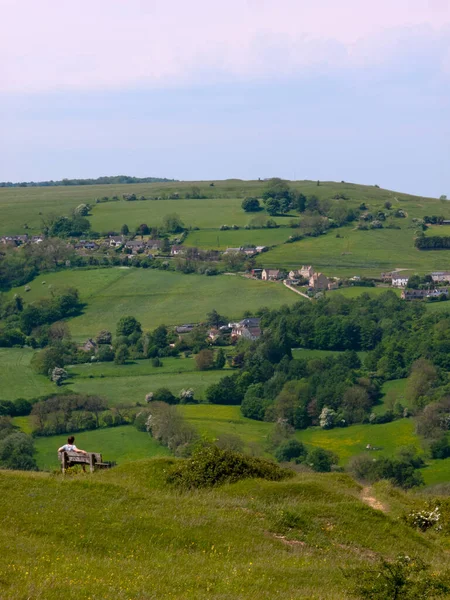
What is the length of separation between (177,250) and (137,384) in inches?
1630

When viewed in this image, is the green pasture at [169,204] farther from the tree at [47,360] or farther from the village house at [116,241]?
the tree at [47,360]

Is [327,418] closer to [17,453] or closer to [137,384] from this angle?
[137,384]

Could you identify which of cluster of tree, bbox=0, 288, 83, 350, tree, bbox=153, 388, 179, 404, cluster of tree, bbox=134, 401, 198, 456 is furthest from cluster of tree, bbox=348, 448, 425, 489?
cluster of tree, bbox=0, 288, 83, 350

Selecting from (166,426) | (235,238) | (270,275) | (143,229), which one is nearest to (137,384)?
(166,426)

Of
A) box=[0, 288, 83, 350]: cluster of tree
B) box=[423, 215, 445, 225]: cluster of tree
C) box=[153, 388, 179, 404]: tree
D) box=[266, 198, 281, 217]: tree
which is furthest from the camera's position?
box=[266, 198, 281, 217]: tree

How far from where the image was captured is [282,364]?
75.2 metres

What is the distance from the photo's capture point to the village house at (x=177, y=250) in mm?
107875

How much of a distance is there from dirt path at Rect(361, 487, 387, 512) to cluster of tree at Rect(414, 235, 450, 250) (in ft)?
310

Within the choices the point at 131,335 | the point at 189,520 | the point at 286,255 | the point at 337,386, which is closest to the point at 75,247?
the point at 286,255

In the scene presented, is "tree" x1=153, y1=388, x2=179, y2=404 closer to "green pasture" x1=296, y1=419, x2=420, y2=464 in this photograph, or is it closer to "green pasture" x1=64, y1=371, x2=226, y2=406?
"green pasture" x1=64, y1=371, x2=226, y2=406

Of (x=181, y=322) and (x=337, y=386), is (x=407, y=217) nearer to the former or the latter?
(x=181, y=322)

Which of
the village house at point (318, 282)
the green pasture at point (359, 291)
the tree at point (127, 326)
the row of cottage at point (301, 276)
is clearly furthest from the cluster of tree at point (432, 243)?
the tree at point (127, 326)

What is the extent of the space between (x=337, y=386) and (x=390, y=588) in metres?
56.9

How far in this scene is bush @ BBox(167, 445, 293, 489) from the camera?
16.2 m
